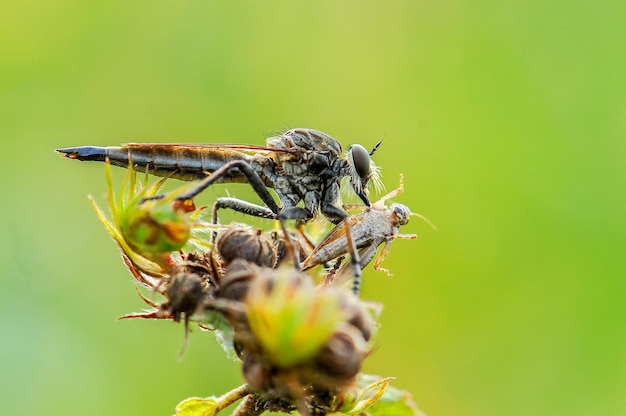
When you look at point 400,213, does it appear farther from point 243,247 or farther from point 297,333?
point 297,333

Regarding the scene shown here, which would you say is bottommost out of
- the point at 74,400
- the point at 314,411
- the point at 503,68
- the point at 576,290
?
the point at 74,400

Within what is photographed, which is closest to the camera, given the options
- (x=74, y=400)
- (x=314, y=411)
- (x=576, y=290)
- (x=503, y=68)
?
(x=314, y=411)

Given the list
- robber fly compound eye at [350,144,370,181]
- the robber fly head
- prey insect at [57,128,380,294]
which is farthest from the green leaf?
robber fly compound eye at [350,144,370,181]

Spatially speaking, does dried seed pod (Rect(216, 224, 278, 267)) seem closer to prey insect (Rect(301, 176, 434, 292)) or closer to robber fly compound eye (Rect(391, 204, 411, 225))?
prey insect (Rect(301, 176, 434, 292))

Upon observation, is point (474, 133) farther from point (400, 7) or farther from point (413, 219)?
point (400, 7)

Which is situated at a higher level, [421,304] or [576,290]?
[576,290]

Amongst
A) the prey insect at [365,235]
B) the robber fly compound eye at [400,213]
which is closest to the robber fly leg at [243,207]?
the prey insect at [365,235]

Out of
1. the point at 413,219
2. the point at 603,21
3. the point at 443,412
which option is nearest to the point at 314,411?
the point at 443,412
